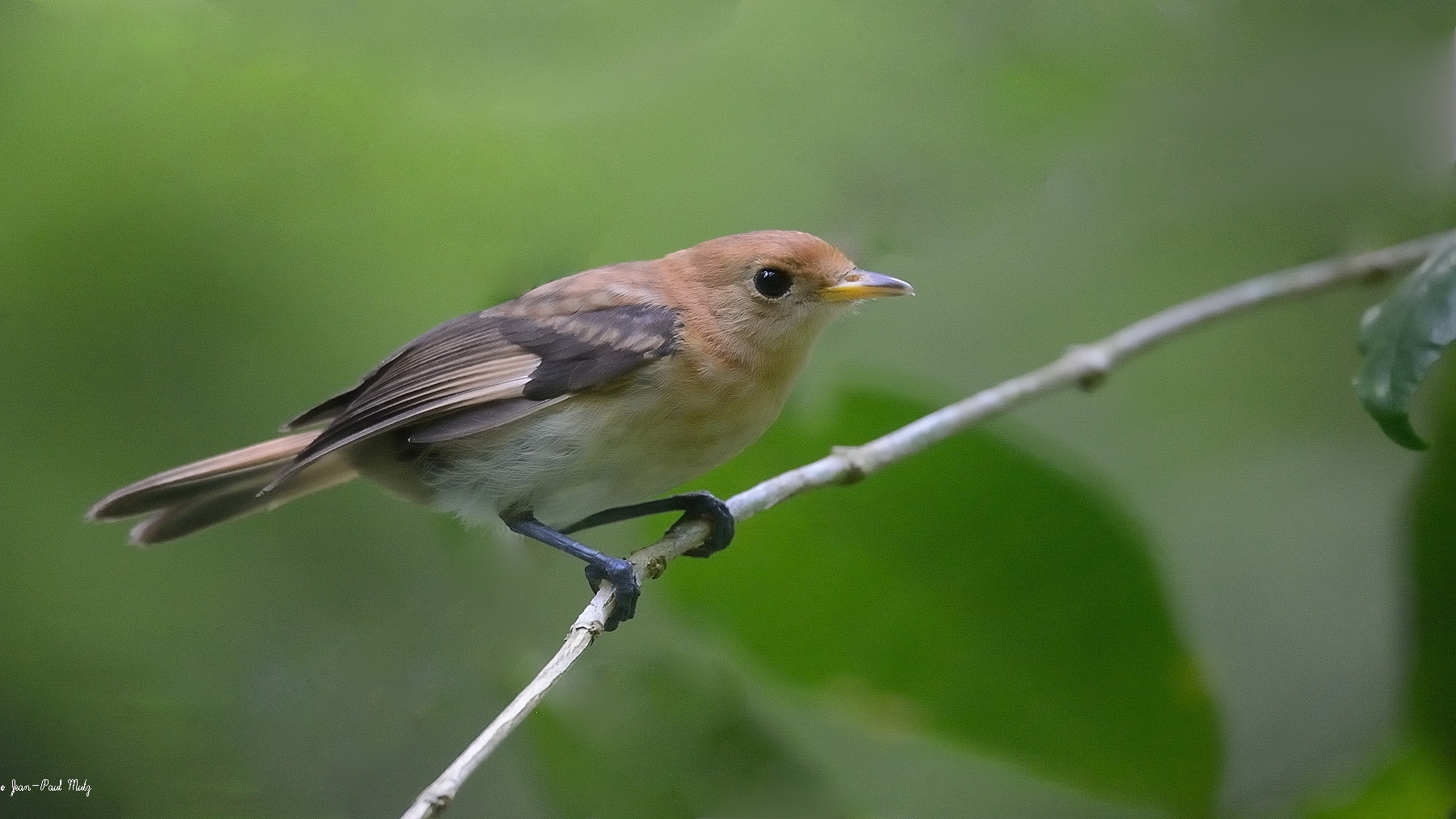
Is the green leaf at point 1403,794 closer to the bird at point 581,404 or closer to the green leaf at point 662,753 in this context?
the green leaf at point 662,753

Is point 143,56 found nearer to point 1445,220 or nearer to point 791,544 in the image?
point 791,544

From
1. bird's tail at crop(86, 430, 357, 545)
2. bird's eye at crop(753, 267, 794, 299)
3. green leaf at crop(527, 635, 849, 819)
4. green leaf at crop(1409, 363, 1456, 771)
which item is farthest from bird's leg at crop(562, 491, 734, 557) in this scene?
green leaf at crop(1409, 363, 1456, 771)

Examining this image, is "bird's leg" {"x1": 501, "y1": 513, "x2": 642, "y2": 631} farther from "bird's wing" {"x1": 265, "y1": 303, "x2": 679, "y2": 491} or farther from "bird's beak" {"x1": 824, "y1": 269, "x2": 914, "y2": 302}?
"bird's beak" {"x1": 824, "y1": 269, "x2": 914, "y2": 302}

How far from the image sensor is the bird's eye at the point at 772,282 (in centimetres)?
204

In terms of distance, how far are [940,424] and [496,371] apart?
835 millimetres

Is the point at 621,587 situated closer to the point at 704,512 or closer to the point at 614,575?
the point at 614,575

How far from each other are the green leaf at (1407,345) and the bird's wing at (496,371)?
1.08 metres

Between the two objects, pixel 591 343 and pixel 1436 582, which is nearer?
pixel 1436 582

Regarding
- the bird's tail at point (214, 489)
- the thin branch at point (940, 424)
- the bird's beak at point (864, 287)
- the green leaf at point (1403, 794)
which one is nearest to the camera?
the thin branch at point (940, 424)

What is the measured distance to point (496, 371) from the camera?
1.95 meters

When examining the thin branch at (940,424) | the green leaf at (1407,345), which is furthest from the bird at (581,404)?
the green leaf at (1407,345)

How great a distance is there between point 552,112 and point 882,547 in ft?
Result: 4.53

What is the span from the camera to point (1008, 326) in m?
2.84

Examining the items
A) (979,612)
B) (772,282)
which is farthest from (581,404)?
(979,612)
